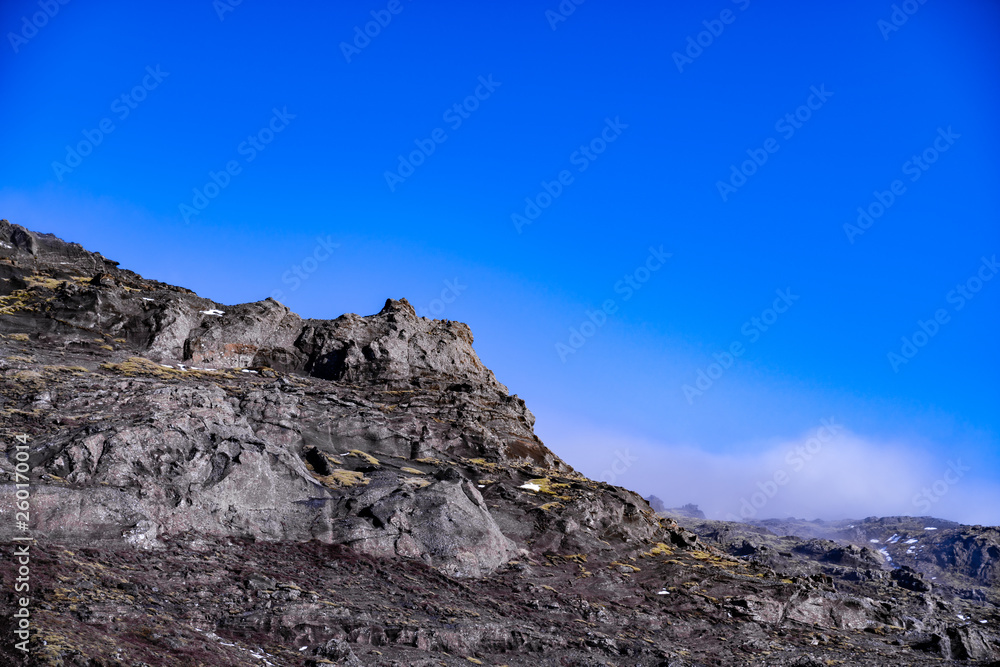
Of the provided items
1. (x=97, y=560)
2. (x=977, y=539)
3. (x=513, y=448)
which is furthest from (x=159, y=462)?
(x=977, y=539)

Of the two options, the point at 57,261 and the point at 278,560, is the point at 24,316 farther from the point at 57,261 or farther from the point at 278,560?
the point at 278,560

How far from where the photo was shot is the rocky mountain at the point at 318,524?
3341 centimetres

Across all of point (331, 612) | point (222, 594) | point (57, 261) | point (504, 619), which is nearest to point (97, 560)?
point (222, 594)

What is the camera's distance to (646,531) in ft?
224

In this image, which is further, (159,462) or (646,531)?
(646,531)

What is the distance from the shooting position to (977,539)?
517 feet

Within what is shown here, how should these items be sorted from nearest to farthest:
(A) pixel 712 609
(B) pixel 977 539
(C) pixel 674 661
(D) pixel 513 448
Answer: (C) pixel 674 661
(A) pixel 712 609
(D) pixel 513 448
(B) pixel 977 539

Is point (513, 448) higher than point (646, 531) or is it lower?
higher

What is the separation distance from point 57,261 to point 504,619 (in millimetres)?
80737

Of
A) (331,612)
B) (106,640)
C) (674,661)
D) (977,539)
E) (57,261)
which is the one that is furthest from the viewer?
(977,539)

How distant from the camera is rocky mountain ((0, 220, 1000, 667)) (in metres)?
33.4

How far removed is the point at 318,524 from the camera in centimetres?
4734

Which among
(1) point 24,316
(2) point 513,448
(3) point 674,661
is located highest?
(1) point 24,316

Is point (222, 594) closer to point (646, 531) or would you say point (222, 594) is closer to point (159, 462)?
point (159, 462)
